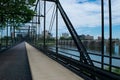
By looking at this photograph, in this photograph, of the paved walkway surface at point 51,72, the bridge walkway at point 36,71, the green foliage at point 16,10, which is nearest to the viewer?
the paved walkway surface at point 51,72

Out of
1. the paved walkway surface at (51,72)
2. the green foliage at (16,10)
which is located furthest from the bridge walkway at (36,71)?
the green foliage at (16,10)

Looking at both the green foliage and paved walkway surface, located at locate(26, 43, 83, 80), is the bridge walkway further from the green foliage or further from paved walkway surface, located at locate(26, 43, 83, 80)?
the green foliage

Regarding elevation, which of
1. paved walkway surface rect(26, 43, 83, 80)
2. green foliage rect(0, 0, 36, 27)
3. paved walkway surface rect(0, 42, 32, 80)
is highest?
green foliage rect(0, 0, 36, 27)

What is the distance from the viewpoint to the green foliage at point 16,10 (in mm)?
33719

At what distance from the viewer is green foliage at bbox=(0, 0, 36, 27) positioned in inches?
1328

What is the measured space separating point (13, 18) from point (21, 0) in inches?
149

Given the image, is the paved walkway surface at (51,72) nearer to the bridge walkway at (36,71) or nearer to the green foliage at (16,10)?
the bridge walkway at (36,71)

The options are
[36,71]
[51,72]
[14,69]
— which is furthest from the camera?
[14,69]

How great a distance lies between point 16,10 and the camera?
3500cm

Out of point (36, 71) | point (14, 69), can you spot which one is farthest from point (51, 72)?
point (14, 69)

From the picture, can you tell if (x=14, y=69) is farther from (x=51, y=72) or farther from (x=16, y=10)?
(x=16, y=10)

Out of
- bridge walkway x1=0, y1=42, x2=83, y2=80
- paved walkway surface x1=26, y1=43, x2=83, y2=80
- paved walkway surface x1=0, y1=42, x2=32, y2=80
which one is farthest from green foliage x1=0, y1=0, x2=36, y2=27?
paved walkway surface x1=26, y1=43, x2=83, y2=80

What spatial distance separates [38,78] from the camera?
11.1 m

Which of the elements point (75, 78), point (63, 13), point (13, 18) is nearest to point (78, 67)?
point (75, 78)
